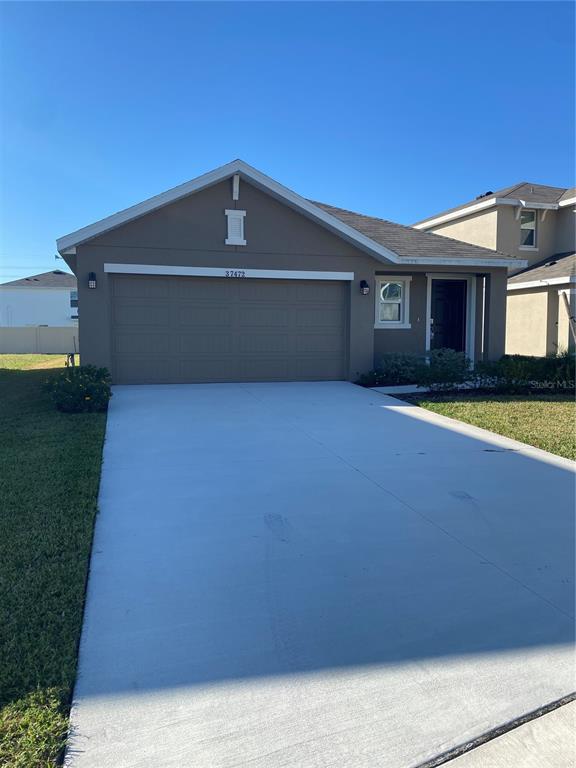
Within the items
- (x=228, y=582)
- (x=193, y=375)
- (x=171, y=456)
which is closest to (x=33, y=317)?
(x=193, y=375)

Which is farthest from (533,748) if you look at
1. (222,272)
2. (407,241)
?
(407,241)

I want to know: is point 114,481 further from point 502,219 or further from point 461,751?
point 502,219

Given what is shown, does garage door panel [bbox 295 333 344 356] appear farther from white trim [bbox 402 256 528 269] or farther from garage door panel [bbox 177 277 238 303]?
white trim [bbox 402 256 528 269]

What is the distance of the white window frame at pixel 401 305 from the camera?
1431 centimetres

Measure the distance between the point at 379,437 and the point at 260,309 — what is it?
247 inches

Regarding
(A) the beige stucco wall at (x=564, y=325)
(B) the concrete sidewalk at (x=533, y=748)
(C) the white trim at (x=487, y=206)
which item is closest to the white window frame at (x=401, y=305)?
(A) the beige stucco wall at (x=564, y=325)

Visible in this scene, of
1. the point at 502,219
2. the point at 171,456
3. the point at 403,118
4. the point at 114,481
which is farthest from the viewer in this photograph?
the point at 502,219

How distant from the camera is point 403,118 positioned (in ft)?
52.0

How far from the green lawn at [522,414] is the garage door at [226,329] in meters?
3.32

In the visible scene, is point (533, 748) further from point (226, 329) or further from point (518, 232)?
point (518, 232)

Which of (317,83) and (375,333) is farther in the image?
(375,333)

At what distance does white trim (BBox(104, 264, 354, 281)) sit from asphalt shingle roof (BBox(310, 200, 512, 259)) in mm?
1605

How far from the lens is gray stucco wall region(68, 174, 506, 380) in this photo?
11835 mm

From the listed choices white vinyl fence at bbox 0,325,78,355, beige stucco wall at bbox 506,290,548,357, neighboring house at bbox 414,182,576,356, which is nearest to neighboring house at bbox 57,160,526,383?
neighboring house at bbox 414,182,576,356
